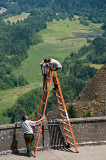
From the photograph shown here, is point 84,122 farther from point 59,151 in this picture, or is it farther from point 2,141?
point 2,141

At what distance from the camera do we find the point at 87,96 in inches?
1966

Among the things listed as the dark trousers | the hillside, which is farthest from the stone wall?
the hillside

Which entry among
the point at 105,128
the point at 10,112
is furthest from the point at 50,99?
the point at 105,128

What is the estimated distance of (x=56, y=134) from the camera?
676 inches

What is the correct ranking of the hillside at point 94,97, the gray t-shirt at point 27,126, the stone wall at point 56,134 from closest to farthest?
the gray t-shirt at point 27,126 → the stone wall at point 56,134 → the hillside at point 94,97

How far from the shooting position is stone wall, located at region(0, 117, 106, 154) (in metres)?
16.3

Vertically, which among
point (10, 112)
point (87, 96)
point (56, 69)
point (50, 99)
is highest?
point (56, 69)

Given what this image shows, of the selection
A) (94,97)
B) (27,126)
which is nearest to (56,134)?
(27,126)

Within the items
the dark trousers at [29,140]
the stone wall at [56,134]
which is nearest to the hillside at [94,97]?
the stone wall at [56,134]

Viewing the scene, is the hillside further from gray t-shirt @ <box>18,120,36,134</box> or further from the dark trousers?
gray t-shirt @ <box>18,120,36,134</box>

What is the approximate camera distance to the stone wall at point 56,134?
643 inches

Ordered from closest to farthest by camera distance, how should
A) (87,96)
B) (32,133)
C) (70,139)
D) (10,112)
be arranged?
(32,133) < (70,139) < (87,96) < (10,112)

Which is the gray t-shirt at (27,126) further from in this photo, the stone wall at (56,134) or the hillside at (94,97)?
the hillside at (94,97)

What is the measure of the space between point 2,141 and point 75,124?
3.03 metres
